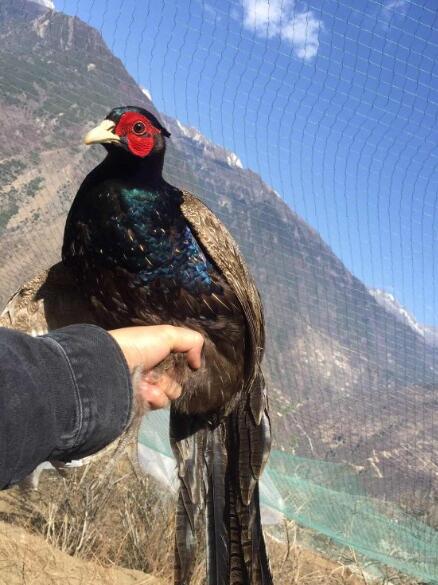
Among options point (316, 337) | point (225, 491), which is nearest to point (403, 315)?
point (316, 337)

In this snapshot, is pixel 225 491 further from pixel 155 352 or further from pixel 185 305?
pixel 155 352

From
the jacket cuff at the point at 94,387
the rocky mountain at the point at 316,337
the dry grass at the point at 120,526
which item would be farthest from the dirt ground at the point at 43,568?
the jacket cuff at the point at 94,387

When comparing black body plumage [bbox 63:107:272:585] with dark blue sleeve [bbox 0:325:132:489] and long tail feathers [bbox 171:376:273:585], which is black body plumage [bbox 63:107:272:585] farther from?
dark blue sleeve [bbox 0:325:132:489]

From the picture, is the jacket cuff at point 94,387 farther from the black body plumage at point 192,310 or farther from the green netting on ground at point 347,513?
the green netting on ground at point 347,513

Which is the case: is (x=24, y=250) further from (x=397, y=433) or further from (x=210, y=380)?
(x=210, y=380)

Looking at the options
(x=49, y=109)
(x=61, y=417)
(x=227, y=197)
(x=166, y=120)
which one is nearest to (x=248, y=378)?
(x=61, y=417)

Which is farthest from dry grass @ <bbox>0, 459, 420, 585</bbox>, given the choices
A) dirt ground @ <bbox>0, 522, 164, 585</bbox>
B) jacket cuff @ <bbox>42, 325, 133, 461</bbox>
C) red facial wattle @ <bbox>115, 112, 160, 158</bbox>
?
jacket cuff @ <bbox>42, 325, 133, 461</bbox>
